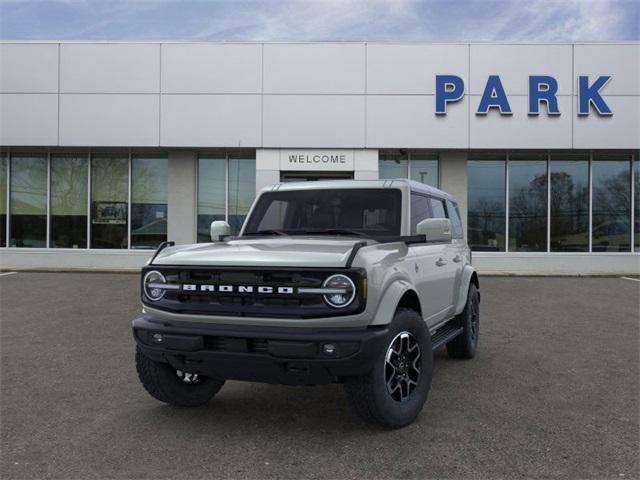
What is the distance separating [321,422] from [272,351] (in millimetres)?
983

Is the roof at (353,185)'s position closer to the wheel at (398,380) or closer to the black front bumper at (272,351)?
the wheel at (398,380)

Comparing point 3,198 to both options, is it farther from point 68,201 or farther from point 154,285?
point 154,285

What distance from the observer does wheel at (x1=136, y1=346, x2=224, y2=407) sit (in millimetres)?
4156

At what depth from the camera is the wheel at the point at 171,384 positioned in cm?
416

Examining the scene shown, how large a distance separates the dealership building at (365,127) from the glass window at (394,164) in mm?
43

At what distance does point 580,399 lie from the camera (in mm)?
4695

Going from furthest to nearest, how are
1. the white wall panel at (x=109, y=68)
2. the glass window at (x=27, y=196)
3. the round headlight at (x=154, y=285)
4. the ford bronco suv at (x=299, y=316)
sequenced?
the glass window at (x=27, y=196), the white wall panel at (x=109, y=68), the round headlight at (x=154, y=285), the ford bronco suv at (x=299, y=316)

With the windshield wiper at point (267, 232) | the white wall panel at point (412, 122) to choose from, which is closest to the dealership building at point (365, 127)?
the white wall panel at point (412, 122)

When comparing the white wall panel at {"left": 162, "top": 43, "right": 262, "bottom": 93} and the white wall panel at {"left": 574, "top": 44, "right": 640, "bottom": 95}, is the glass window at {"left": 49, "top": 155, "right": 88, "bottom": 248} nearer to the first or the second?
the white wall panel at {"left": 162, "top": 43, "right": 262, "bottom": 93}

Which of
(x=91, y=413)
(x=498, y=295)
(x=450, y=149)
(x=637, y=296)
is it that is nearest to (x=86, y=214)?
(x=450, y=149)

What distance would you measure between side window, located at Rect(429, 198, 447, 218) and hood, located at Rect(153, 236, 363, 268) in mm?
1561

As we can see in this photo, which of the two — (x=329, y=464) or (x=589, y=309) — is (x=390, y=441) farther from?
(x=589, y=309)

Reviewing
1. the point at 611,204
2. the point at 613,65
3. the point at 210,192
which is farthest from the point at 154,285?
the point at 611,204

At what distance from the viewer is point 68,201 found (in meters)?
17.2
